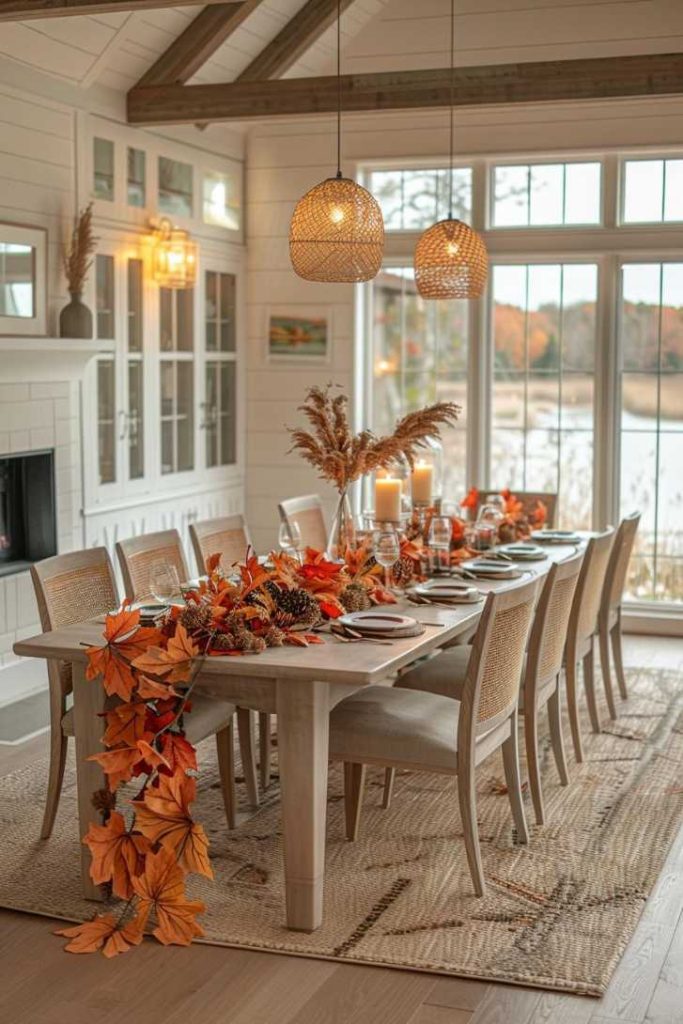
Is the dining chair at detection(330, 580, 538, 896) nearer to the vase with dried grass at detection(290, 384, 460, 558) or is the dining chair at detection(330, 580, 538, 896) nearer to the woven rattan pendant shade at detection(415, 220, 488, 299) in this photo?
the vase with dried grass at detection(290, 384, 460, 558)

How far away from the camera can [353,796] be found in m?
4.30

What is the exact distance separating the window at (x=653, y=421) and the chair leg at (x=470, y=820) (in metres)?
4.18

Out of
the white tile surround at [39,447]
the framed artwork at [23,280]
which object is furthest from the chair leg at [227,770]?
the framed artwork at [23,280]

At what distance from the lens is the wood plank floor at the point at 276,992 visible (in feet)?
10.4

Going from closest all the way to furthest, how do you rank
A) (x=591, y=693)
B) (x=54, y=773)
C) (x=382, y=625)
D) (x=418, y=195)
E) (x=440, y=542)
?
(x=382, y=625), (x=54, y=773), (x=440, y=542), (x=591, y=693), (x=418, y=195)

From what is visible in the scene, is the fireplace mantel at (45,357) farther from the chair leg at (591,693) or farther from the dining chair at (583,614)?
the chair leg at (591,693)

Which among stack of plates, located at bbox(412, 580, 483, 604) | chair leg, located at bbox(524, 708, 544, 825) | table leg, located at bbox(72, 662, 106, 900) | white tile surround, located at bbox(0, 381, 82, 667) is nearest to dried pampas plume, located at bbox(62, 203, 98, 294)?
white tile surround, located at bbox(0, 381, 82, 667)

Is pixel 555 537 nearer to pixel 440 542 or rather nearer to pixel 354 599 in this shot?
pixel 440 542

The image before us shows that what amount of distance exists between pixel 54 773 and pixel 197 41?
14.1 ft

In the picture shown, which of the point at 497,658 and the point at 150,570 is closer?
the point at 497,658

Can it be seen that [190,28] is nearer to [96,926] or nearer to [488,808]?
[488,808]

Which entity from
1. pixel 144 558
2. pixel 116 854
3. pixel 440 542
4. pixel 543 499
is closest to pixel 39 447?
pixel 144 558

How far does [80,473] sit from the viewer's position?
6.69m

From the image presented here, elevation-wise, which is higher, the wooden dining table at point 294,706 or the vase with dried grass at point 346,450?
the vase with dried grass at point 346,450
